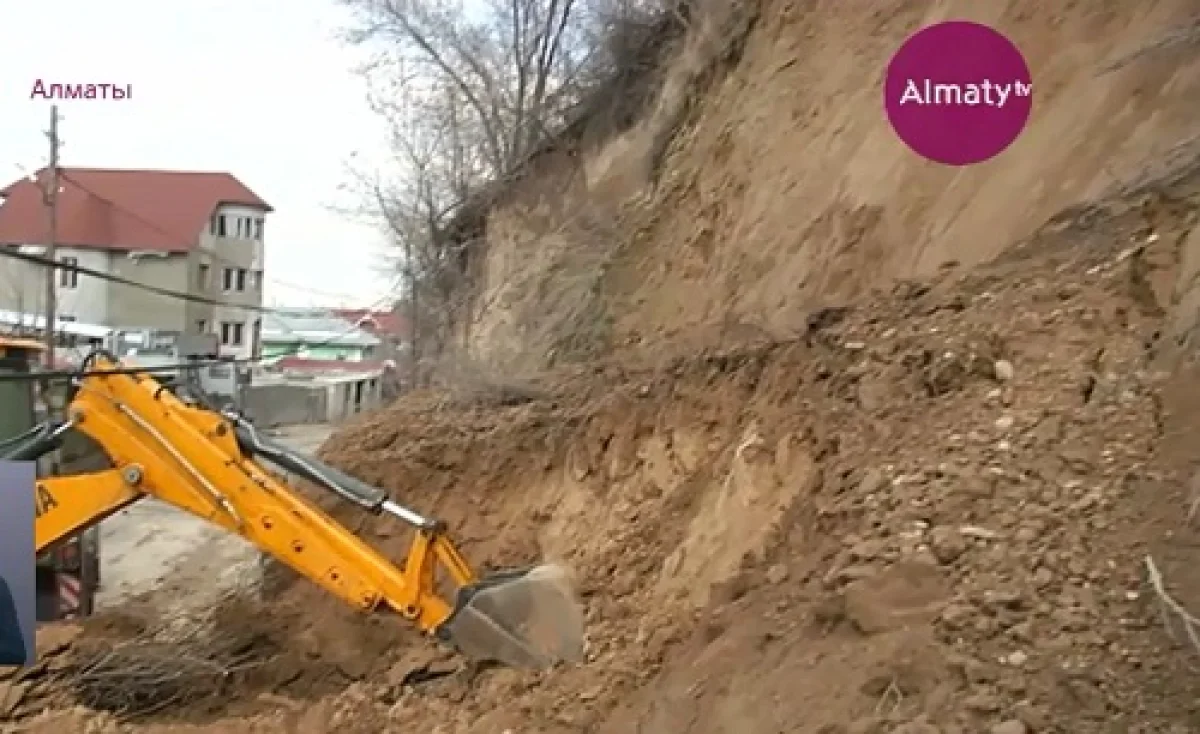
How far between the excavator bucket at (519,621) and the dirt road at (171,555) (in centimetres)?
402

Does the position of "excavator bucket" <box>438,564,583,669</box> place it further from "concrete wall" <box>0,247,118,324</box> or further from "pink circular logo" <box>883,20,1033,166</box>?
"concrete wall" <box>0,247,118,324</box>

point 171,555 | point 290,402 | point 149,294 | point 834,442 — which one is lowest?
point 171,555

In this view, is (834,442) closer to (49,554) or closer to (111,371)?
(111,371)

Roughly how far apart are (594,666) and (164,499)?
316cm

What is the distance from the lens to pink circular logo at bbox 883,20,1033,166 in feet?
28.6

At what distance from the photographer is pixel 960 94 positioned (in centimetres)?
906

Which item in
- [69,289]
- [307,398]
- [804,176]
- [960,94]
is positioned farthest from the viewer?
[307,398]

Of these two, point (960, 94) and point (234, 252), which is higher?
point (960, 94)

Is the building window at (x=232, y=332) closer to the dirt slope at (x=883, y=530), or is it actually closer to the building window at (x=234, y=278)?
the building window at (x=234, y=278)

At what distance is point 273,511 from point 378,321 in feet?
67.4

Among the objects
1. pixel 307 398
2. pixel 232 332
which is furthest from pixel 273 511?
pixel 232 332

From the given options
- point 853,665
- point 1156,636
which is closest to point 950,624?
point 853,665

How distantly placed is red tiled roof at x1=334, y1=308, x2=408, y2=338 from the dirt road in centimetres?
278

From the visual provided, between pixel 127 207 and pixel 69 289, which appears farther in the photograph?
pixel 127 207
